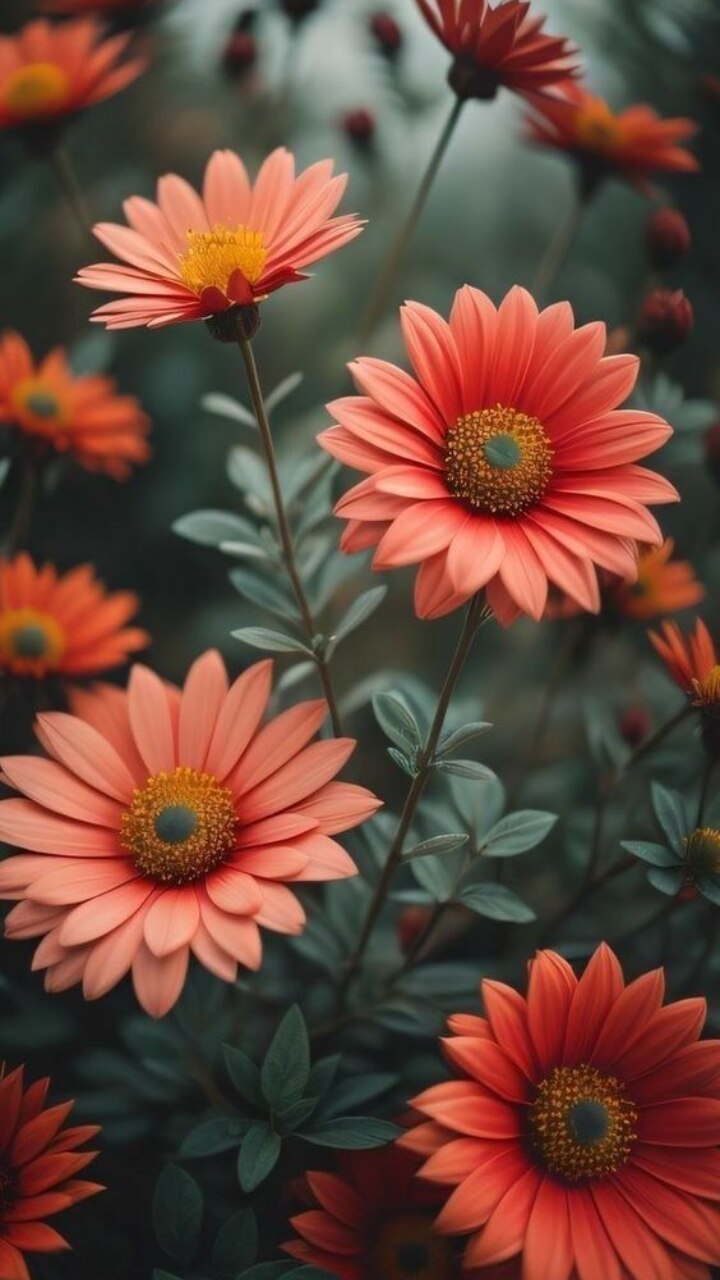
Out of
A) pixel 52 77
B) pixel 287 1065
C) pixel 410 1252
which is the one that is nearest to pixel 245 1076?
pixel 287 1065

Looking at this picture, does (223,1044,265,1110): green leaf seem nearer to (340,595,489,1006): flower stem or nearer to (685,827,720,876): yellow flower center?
(340,595,489,1006): flower stem

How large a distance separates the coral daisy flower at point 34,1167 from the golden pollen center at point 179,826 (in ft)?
0.40

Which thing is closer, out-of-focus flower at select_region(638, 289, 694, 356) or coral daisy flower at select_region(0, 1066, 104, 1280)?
coral daisy flower at select_region(0, 1066, 104, 1280)

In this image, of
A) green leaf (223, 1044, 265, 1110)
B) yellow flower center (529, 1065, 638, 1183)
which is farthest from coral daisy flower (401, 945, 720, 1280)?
green leaf (223, 1044, 265, 1110)

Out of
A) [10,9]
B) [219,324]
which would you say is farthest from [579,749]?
[10,9]

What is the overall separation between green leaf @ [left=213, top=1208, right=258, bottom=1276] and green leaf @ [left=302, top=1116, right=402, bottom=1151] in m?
0.06

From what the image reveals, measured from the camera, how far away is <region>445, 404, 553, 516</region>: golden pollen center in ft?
1.96

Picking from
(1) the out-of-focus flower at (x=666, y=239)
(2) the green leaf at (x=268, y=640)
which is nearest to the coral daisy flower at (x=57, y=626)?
(2) the green leaf at (x=268, y=640)

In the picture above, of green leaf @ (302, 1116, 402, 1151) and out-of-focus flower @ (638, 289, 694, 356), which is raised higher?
out-of-focus flower @ (638, 289, 694, 356)

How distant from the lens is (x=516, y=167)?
1.41 meters

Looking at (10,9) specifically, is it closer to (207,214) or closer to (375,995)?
(207,214)

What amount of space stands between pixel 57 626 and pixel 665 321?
470 millimetres

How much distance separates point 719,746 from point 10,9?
1.18 metres

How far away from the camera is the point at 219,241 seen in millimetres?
673
